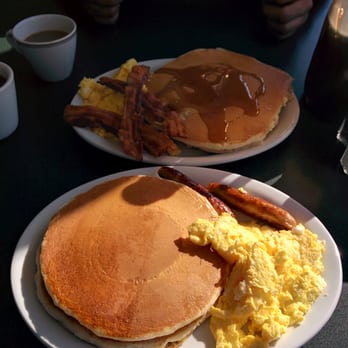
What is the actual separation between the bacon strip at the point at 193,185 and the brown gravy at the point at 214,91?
17 cm

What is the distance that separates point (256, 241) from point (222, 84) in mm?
561

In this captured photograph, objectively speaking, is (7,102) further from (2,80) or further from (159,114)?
(159,114)

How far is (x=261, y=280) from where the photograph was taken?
3.00ft

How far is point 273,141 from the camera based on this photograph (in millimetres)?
1301

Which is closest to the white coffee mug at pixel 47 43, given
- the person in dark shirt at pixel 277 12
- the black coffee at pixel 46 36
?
the black coffee at pixel 46 36

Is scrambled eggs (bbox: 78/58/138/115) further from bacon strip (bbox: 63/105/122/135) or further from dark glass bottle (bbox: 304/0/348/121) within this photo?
dark glass bottle (bbox: 304/0/348/121)

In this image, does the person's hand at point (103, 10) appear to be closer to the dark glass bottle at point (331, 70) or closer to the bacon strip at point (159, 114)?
the bacon strip at point (159, 114)

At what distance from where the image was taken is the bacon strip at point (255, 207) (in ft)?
3.52

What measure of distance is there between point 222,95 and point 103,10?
0.70m

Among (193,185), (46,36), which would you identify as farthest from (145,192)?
(46,36)

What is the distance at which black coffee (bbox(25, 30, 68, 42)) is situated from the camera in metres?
1.58

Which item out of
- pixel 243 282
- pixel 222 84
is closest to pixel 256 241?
pixel 243 282

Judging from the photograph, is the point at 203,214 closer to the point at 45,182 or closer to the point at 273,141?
the point at 273,141

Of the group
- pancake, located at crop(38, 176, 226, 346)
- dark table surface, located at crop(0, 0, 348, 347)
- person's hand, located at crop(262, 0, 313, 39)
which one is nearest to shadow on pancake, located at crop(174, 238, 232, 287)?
pancake, located at crop(38, 176, 226, 346)
